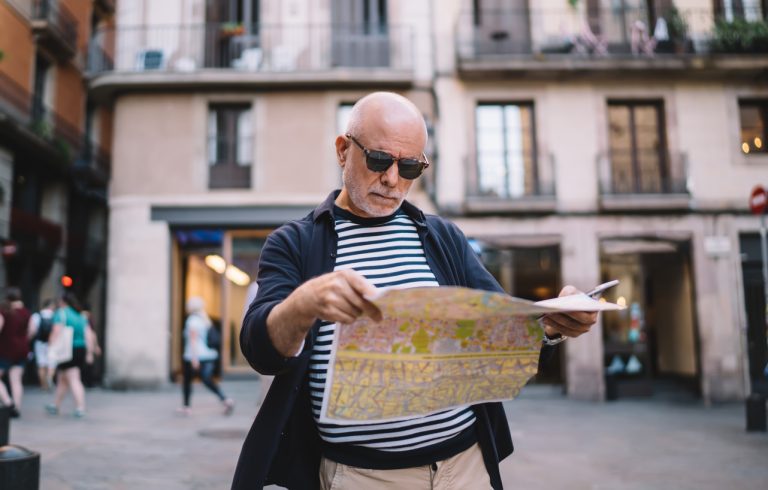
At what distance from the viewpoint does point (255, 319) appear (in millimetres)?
1638

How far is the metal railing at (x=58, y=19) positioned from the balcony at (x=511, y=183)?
41.0ft

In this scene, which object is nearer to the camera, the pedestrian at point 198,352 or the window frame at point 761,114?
the pedestrian at point 198,352

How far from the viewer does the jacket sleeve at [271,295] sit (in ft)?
5.32

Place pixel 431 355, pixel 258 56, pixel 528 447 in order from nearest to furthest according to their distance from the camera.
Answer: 1. pixel 431 355
2. pixel 528 447
3. pixel 258 56

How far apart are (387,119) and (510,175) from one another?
48.2ft

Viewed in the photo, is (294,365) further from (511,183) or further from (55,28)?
(55,28)

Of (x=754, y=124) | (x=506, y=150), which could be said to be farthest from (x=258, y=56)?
(x=754, y=124)

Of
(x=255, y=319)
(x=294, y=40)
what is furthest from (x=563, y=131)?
(x=255, y=319)

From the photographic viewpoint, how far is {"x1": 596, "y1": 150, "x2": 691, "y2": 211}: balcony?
614 inches

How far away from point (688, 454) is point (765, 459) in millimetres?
806

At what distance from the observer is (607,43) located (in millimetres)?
16641

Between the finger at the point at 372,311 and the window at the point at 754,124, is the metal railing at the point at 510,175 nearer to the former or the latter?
the window at the point at 754,124

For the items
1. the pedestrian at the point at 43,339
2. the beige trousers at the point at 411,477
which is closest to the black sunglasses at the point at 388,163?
the beige trousers at the point at 411,477

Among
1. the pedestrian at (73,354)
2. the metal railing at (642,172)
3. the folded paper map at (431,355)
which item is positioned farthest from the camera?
the metal railing at (642,172)
